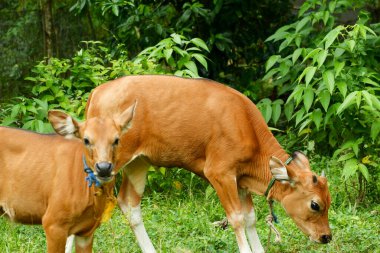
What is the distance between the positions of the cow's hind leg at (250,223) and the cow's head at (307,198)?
0.42 meters

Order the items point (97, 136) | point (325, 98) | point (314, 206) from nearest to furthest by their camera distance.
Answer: point (97, 136)
point (314, 206)
point (325, 98)

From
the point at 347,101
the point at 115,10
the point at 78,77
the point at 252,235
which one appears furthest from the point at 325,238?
the point at 115,10

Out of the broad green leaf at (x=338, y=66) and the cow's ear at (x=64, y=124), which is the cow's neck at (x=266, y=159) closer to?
the broad green leaf at (x=338, y=66)

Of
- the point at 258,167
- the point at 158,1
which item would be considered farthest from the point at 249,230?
the point at 158,1

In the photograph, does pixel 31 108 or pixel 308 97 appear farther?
pixel 31 108

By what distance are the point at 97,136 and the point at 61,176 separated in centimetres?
56

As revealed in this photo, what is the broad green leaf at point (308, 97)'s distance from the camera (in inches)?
337

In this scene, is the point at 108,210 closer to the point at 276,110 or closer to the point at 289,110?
the point at 276,110

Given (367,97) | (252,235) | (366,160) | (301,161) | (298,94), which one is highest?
(367,97)

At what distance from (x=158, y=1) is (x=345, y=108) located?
13.1ft

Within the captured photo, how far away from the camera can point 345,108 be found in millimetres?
8500

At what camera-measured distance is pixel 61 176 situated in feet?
20.3

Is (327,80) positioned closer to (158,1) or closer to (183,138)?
(183,138)

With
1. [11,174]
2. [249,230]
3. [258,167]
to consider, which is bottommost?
[249,230]
